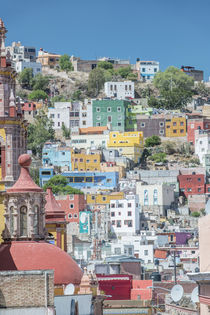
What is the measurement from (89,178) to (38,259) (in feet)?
437

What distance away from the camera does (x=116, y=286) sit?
72.9 m

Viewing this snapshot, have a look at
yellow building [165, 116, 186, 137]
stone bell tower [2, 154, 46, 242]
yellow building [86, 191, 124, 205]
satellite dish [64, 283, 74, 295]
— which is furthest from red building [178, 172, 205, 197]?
satellite dish [64, 283, 74, 295]

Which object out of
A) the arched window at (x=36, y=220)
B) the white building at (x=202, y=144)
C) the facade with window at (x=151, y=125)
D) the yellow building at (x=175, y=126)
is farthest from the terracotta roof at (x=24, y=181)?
the facade with window at (x=151, y=125)

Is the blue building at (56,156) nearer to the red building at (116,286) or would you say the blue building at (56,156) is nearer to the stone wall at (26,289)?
the red building at (116,286)

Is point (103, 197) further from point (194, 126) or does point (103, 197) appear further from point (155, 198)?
point (194, 126)

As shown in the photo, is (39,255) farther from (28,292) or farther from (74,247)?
(74,247)

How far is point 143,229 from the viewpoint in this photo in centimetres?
15788

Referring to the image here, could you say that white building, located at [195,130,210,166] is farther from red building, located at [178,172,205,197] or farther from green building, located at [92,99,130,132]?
green building, located at [92,99,130,132]

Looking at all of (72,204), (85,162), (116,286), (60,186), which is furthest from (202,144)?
(116,286)

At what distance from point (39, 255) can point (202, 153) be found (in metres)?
147

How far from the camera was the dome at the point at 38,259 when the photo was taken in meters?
39.5

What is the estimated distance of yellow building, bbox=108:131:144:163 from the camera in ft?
610

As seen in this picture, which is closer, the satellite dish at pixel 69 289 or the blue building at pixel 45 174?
the satellite dish at pixel 69 289

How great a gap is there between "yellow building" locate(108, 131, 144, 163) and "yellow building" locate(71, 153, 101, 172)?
8.01m
